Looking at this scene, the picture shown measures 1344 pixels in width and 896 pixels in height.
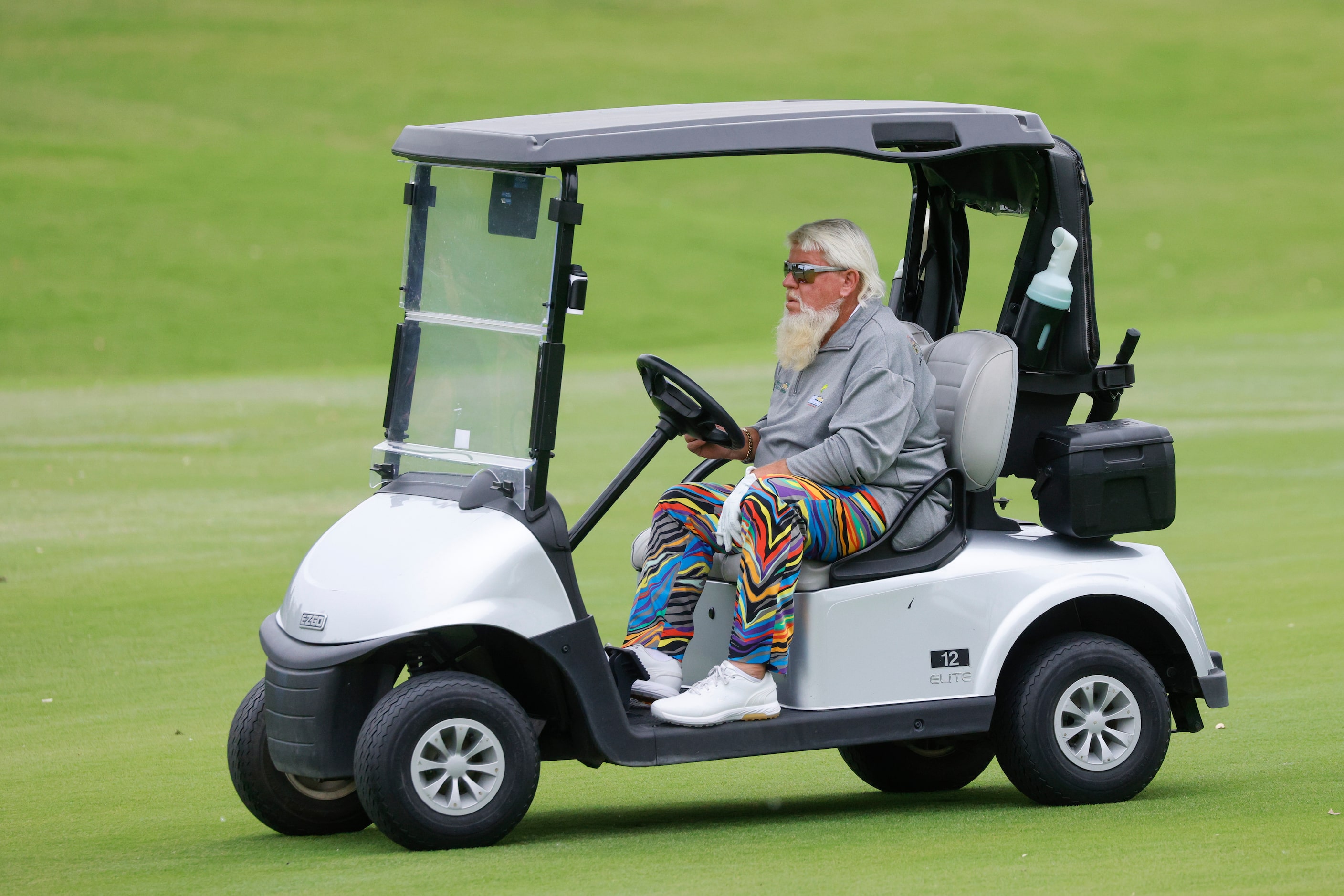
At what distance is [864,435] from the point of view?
16.2 feet

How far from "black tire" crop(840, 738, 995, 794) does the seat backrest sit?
2.88 ft

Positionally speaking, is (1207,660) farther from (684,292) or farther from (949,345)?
(684,292)

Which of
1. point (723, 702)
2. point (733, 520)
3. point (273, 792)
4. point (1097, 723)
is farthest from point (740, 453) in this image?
point (273, 792)

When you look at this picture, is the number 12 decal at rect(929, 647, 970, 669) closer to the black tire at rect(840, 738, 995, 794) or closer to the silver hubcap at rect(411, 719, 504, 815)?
the black tire at rect(840, 738, 995, 794)

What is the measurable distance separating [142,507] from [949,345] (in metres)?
8.40

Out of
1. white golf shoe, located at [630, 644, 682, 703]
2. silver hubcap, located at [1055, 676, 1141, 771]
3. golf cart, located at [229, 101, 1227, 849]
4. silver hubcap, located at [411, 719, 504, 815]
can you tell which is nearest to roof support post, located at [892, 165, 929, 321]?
golf cart, located at [229, 101, 1227, 849]

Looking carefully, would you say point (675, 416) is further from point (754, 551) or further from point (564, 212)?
point (564, 212)

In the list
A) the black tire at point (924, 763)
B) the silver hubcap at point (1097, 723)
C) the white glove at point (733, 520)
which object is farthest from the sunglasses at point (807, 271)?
the black tire at point (924, 763)

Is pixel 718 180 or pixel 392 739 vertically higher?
pixel 718 180

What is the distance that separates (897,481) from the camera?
16.5 ft

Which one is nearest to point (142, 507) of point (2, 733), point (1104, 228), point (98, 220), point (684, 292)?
point (2, 733)

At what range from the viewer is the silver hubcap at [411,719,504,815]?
452cm

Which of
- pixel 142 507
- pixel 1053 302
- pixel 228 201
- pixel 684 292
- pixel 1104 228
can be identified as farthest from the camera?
pixel 1104 228

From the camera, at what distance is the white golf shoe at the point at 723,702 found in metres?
4.76
